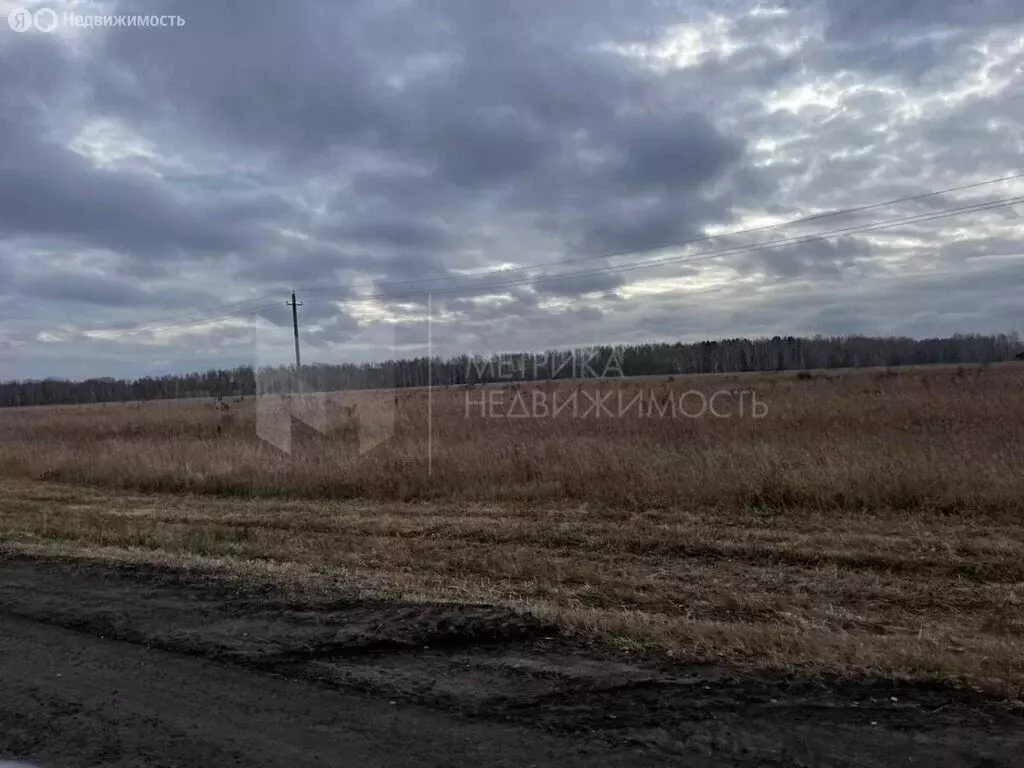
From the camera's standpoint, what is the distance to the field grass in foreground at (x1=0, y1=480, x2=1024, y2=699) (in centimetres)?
525

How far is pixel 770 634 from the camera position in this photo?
5.43m

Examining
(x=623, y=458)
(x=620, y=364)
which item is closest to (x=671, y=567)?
(x=623, y=458)

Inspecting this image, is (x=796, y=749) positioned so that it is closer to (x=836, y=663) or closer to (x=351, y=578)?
(x=836, y=663)

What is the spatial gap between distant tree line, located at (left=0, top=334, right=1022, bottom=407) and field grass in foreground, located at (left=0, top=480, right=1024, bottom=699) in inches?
760

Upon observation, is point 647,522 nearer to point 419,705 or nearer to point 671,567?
point 671,567

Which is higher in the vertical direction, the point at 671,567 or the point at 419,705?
the point at 419,705

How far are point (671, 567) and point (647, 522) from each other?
2.16 m

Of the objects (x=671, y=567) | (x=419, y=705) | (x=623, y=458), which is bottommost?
(x=671, y=567)

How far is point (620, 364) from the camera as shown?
68875mm

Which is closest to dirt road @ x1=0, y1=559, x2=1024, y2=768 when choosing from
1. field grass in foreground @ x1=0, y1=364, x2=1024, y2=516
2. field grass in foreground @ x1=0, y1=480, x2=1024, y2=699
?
field grass in foreground @ x1=0, y1=480, x2=1024, y2=699

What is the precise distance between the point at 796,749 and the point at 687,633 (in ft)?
5.67

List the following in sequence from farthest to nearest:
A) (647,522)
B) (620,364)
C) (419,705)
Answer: (620,364)
(647,522)
(419,705)

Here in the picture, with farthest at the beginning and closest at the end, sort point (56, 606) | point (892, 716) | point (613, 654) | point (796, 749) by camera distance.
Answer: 1. point (56, 606)
2. point (613, 654)
3. point (892, 716)
4. point (796, 749)

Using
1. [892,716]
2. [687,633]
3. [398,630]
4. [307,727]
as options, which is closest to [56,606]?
[398,630]
